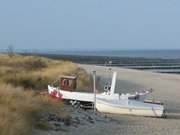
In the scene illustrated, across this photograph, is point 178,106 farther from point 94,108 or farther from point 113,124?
point 113,124

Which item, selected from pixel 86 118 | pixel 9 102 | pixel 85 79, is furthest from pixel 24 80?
pixel 9 102

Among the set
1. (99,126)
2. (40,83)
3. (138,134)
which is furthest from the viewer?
(40,83)

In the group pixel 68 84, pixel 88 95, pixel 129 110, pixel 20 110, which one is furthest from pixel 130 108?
pixel 20 110

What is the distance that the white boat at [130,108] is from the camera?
21.9 meters

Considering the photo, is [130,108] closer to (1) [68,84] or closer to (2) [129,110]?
(2) [129,110]

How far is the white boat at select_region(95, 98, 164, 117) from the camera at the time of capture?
21.9m

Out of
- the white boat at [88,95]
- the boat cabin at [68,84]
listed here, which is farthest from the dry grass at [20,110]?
the boat cabin at [68,84]

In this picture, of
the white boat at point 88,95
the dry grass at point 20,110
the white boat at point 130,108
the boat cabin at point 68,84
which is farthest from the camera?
the boat cabin at point 68,84

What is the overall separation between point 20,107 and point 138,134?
136 inches

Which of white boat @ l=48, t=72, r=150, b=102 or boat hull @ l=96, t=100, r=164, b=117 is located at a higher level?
white boat @ l=48, t=72, r=150, b=102

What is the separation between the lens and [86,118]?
1888cm

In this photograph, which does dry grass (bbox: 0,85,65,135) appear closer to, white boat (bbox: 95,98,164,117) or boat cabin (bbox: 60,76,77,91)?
white boat (bbox: 95,98,164,117)

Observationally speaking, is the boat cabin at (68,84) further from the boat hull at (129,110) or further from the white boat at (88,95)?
the boat hull at (129,110)

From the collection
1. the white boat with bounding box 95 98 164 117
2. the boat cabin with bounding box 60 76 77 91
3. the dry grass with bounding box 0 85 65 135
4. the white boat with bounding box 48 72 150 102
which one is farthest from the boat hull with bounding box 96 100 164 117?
the dry grass with bounding box 0 85 65 135
